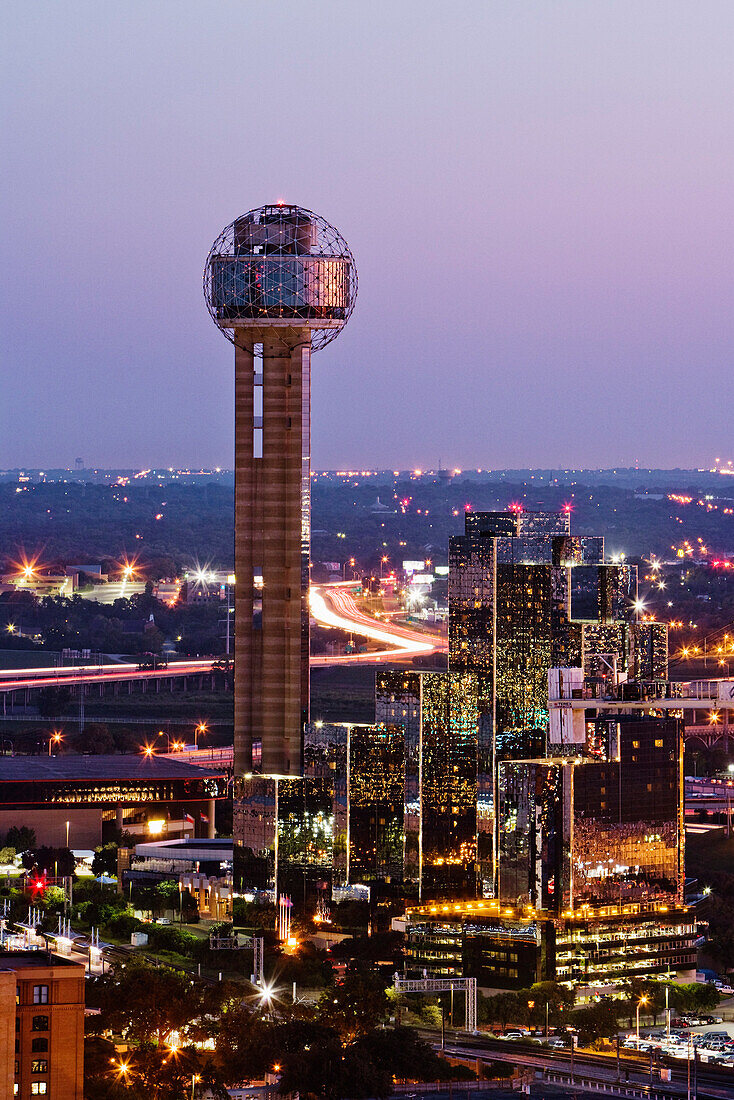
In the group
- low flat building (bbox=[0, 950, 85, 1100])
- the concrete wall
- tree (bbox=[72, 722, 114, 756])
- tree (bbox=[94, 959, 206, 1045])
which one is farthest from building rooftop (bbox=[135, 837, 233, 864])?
tree (bbox=[72, 722, 114, 756])

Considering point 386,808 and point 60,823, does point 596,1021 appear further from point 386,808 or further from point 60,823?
point 60,823

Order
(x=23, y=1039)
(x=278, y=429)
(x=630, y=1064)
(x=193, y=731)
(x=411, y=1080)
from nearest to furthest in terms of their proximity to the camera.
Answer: (x=23, y=1039) < (x=411, y=1080) < (x=630, y=1064) < (x=278, y=429) < (x=193, y=731)

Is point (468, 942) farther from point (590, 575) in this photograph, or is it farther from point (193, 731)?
point (193, 731)

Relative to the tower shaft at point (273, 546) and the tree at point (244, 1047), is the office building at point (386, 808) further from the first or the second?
the tree at point (244, 1047)

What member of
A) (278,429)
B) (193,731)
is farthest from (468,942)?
(193,731)

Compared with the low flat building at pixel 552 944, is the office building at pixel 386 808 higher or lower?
higher

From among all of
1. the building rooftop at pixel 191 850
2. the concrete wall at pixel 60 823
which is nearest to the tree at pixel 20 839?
the concrete wall at pixel 60 823
